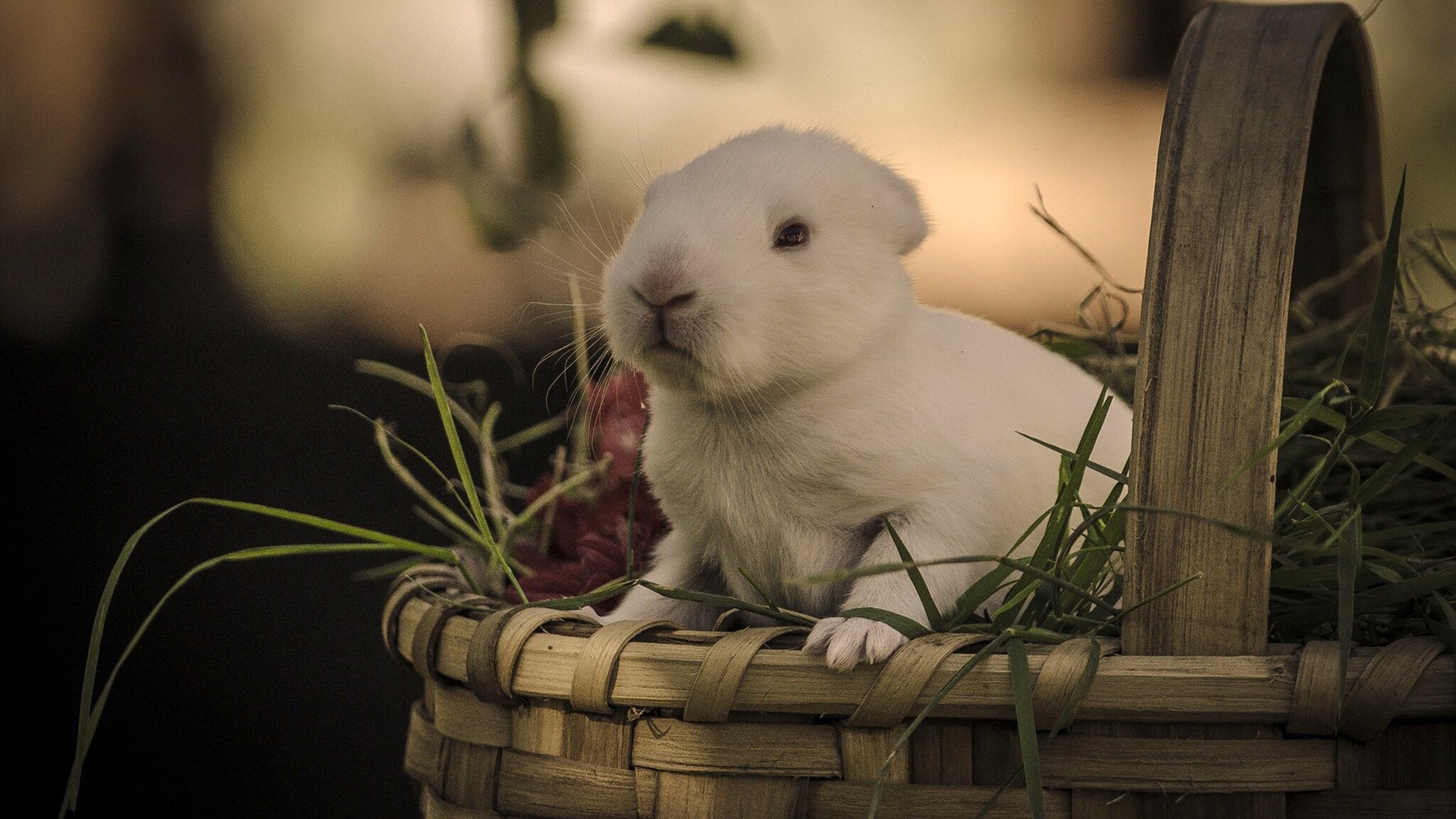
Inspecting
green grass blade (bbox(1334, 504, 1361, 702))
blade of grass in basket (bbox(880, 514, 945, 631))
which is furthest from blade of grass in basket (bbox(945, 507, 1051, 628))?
green grass blade (bbox(1334, 504, 1361, 702))

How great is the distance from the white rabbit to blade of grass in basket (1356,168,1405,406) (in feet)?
1.07

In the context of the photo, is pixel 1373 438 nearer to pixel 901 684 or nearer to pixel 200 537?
pixel 901 684

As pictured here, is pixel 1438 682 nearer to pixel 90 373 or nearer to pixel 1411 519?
pixel 1411 519

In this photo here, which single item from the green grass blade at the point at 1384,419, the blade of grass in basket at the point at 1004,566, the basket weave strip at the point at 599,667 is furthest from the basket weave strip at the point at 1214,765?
the basket weave strip at the point at 599,667

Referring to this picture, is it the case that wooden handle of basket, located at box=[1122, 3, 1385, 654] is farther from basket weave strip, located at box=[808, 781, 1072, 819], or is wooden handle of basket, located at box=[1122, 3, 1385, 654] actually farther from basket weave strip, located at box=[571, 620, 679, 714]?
basket weave strip, located at box=[571, 620, 679, 714]

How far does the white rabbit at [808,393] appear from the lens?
3.47 feet

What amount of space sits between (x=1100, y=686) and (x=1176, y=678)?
50mm

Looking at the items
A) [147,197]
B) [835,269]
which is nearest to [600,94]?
[147,197]

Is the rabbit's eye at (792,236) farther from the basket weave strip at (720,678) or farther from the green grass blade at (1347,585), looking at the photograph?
the green grass blade at (1347,585)

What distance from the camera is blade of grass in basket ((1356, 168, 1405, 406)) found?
833 millimetres

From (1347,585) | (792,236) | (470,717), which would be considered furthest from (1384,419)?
(470,717)

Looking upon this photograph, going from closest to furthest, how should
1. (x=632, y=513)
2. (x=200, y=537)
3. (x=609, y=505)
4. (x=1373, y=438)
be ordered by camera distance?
(x=1373, y=438) → (x=632, y=513) → (x=609, y=505) → (x=200, y=537)

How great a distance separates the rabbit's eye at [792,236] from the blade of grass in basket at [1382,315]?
47cm

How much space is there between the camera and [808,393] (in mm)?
1120
